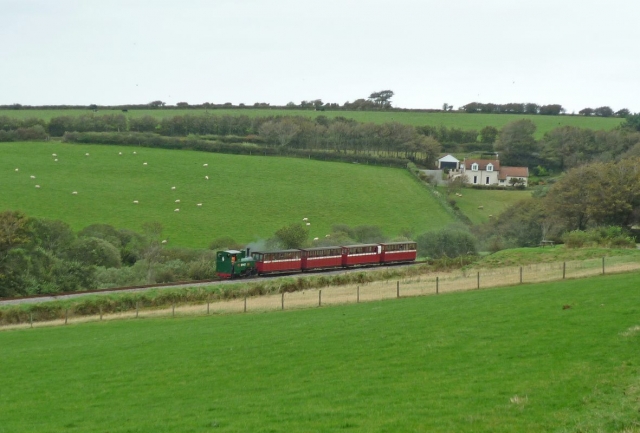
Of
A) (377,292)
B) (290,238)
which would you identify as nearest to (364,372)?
(377,292)

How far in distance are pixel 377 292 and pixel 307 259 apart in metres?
14.8

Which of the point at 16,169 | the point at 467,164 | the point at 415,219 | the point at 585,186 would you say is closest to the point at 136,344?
the point at 585,186

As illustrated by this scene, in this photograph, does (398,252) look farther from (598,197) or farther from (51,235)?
(51,235)

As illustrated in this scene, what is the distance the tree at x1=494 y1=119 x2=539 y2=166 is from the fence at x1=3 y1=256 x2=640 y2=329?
3471 inches

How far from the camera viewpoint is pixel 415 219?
263 feet

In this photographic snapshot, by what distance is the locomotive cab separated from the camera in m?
46.7

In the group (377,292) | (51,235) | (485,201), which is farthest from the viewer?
(485,201)

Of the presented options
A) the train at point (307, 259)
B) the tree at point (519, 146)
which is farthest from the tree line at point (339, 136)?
the train at point (307, 259)

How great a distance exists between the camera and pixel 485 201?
95.4m

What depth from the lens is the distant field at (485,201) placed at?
87.8 m

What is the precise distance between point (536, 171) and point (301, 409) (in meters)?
112

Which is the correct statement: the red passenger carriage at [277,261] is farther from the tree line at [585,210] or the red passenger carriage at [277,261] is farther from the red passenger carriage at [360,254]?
the tree line at [585,210]

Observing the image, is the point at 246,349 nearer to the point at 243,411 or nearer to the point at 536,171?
the point at 243,411

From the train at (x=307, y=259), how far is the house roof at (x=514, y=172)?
198 feet
